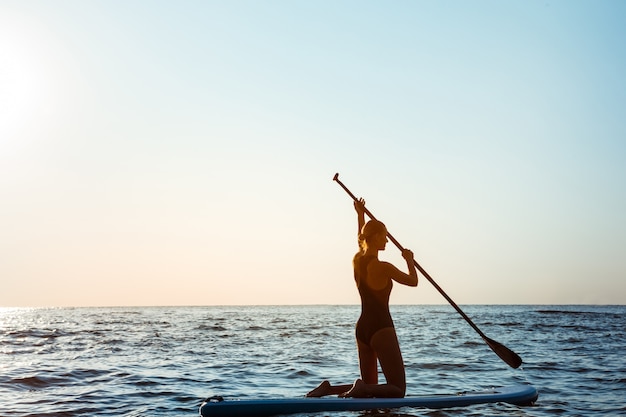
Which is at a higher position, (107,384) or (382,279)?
(382,279)

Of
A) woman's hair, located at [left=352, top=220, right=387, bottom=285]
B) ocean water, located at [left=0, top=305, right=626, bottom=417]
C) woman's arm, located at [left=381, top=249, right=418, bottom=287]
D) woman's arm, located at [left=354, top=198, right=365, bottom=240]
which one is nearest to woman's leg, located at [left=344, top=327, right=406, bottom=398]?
ocean water, located at [left=0, top=305, right=626, bottom=417]

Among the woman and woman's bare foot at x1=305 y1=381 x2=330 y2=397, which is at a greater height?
the woman

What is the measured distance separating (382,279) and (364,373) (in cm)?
121

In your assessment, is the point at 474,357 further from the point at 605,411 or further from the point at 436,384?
the point at 605,411

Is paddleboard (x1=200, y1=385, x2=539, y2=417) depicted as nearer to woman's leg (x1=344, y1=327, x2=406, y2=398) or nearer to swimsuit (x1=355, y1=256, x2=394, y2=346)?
woman's leg (x1=344, y1=327, x2=406, y2=398)

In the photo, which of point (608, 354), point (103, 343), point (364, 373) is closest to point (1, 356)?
point (103, 343)

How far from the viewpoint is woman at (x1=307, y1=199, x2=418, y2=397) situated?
274 inches

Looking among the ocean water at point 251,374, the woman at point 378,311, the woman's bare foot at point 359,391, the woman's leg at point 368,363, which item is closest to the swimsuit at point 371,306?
the woman at point 378,311

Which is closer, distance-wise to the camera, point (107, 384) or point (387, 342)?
point (387, 342)

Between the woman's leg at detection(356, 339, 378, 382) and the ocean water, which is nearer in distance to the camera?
the woman's leg at detection(356, 339, 378, 382)

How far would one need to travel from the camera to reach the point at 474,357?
1510 cm

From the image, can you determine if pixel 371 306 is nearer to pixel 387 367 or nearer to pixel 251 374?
pixel 387 367

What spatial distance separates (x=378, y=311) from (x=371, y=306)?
10 centimetres

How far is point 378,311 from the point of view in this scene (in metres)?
7.06
